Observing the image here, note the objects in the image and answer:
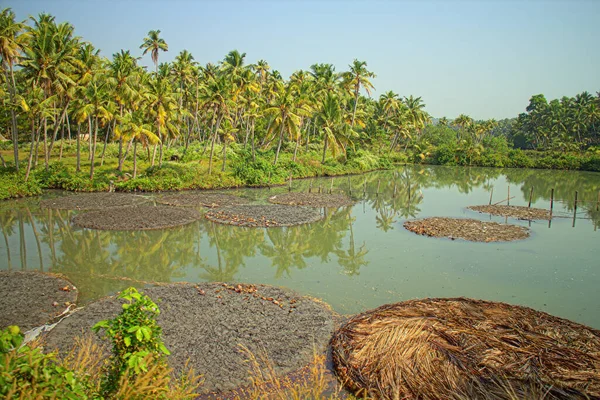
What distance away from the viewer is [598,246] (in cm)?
1842

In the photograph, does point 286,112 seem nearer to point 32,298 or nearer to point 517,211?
point 517,211

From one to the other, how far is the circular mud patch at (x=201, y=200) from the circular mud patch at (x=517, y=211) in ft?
50.8

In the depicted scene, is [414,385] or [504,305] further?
[504,305]

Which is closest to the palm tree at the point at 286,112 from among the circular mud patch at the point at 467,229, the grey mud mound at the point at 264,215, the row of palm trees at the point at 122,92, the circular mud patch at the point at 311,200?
the row of palm trees at the point at 122,92

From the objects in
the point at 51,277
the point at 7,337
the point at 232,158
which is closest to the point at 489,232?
the point at 51,277

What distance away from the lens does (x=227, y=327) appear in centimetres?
954

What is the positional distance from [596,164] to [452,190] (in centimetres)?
3100

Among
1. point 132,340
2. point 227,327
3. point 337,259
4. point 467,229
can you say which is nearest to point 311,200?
point 467,229

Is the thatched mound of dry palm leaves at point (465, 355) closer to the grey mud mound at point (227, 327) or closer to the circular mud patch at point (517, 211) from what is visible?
the grey mud mound at point (227, 327)

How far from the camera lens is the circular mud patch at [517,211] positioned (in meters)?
24.6

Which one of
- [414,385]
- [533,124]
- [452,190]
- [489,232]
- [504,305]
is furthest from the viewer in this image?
[533,124]

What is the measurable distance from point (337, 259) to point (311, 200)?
12405 millimetres

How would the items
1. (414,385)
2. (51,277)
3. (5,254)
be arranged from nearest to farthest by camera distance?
(414,385) → (51,277) → (5,254)

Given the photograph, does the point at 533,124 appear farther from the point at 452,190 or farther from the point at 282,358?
the point at 282,358
